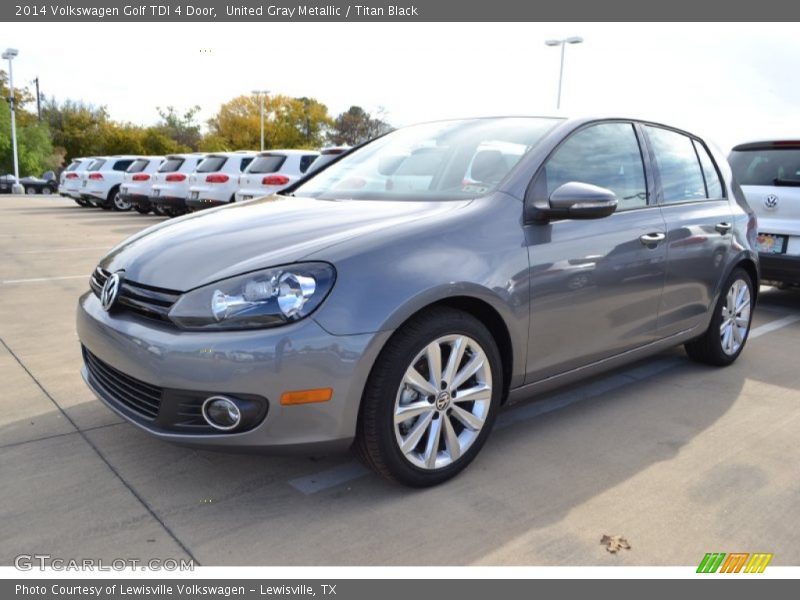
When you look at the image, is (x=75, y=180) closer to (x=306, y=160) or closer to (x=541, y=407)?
(x=306, y=160)

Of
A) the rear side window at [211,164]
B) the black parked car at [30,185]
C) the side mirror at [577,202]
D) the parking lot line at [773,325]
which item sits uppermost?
the side mirror at [577,202]

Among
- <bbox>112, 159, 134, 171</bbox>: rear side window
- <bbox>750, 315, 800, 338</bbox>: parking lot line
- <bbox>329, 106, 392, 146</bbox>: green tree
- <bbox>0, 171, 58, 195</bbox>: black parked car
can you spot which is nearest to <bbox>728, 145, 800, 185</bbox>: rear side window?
<bbox>750, 315, 800, 338</bbox>: parking lot line

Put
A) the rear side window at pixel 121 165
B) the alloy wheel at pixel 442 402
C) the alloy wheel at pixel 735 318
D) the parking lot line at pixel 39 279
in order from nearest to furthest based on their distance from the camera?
the alloy wheel at pixel 442 402
the alloy wheel at pixel 735 318
the parking lot line at pixel 39 279
the rear side window at pixel 121 165

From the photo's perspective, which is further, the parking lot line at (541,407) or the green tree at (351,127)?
the green tree at (351,127)

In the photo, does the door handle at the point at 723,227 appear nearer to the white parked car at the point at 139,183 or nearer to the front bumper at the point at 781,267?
the front bumper at the point at 781,267

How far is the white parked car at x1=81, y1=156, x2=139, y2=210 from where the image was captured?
63.5 ft

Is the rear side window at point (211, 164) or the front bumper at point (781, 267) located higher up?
the rear side window at point (211, 164)

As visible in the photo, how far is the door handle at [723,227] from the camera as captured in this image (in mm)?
4310

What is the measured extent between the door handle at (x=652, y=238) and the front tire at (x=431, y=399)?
1216 millimetres

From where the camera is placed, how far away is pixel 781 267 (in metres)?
6.20

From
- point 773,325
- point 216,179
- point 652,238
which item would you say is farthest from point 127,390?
point 216,179

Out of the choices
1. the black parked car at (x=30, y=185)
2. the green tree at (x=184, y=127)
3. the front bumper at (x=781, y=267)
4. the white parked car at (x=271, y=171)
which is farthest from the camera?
the green tree at (x=184, y=127)

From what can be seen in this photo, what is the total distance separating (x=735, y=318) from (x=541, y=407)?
5.74 feet

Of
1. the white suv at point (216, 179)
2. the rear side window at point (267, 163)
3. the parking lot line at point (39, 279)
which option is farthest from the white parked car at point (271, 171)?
the parking lot line at point (39, 279)
